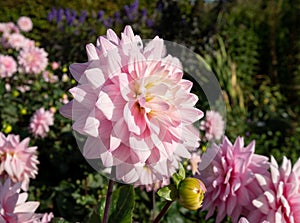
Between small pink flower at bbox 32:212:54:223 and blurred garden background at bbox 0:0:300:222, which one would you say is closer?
small pink flower at bbox 32:212:54:223

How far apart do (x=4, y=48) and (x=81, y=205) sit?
4.57ft

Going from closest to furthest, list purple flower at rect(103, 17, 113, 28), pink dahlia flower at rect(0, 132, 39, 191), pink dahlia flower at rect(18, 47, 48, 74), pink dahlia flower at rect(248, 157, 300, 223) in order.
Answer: pink dahlia flower at rect(248, 157, 300, 223), pink dahlia flower at rect(0, 132, 39, 191), pink dahlia flower at rect(18, 47, 48, 74), purple flower at rect(103, 17, 113, 28)

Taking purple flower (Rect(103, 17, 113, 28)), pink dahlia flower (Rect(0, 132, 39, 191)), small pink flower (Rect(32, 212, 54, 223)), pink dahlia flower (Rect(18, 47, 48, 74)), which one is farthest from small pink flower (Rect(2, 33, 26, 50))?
small pink flower (Rect(32, 212, 54, 223))

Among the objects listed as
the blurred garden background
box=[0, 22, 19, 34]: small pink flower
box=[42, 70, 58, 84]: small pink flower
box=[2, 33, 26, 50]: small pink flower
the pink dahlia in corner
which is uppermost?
the pink dahlia in corner

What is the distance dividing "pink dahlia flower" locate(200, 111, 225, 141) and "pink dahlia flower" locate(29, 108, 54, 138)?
0.61m

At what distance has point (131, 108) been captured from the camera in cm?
71

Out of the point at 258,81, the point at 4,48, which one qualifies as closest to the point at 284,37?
the point at 258,81

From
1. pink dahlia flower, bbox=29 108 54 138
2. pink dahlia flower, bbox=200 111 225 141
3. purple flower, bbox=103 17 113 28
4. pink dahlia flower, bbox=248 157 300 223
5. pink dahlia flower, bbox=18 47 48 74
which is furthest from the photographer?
purple flower, bbox=103 17 113 28

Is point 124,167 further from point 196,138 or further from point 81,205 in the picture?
point 81,205

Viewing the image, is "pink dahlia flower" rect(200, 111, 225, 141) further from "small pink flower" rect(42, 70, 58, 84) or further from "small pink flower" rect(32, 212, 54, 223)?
"small pink flower" rect(32, 212, 54, 223)

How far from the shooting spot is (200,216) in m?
1.69

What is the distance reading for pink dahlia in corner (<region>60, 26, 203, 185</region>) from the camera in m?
0.70

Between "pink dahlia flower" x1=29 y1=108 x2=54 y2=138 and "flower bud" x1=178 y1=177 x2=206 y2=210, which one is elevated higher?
"flower bud" x1=178 y1=177 x2=206 y2=210

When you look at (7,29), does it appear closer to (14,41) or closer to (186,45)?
(14,41)
